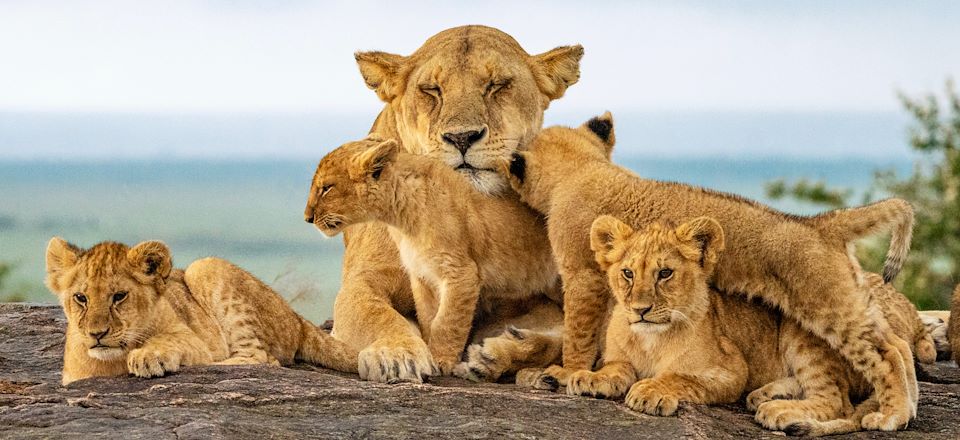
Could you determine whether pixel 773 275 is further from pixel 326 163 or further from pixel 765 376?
pixel 326 163

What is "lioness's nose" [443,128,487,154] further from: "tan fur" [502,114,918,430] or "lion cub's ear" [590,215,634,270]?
"lion cub's ear" [590,215,634,270]

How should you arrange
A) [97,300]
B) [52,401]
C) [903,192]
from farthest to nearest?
1. [903,192]
2. [97,300]
3. [52,401]

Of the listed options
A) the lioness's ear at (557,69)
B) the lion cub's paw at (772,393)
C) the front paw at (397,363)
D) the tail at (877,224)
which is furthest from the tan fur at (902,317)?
the front paw at (397,363)

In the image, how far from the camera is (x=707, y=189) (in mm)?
6266

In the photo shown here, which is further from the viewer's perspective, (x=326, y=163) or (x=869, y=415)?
(x=326, y=163)

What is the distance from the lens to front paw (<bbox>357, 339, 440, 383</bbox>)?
5766 mm

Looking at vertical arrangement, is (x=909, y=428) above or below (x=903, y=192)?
below

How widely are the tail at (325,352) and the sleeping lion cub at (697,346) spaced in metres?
1.13

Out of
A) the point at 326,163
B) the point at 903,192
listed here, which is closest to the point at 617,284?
the point at 326,163

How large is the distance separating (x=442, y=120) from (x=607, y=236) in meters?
1.04

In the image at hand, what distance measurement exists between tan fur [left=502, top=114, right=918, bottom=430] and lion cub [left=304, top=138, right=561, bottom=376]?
0.75 ft

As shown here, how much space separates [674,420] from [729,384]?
46cm

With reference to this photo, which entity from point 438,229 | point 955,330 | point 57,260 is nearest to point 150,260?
point 57,260

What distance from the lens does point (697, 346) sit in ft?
18.3
